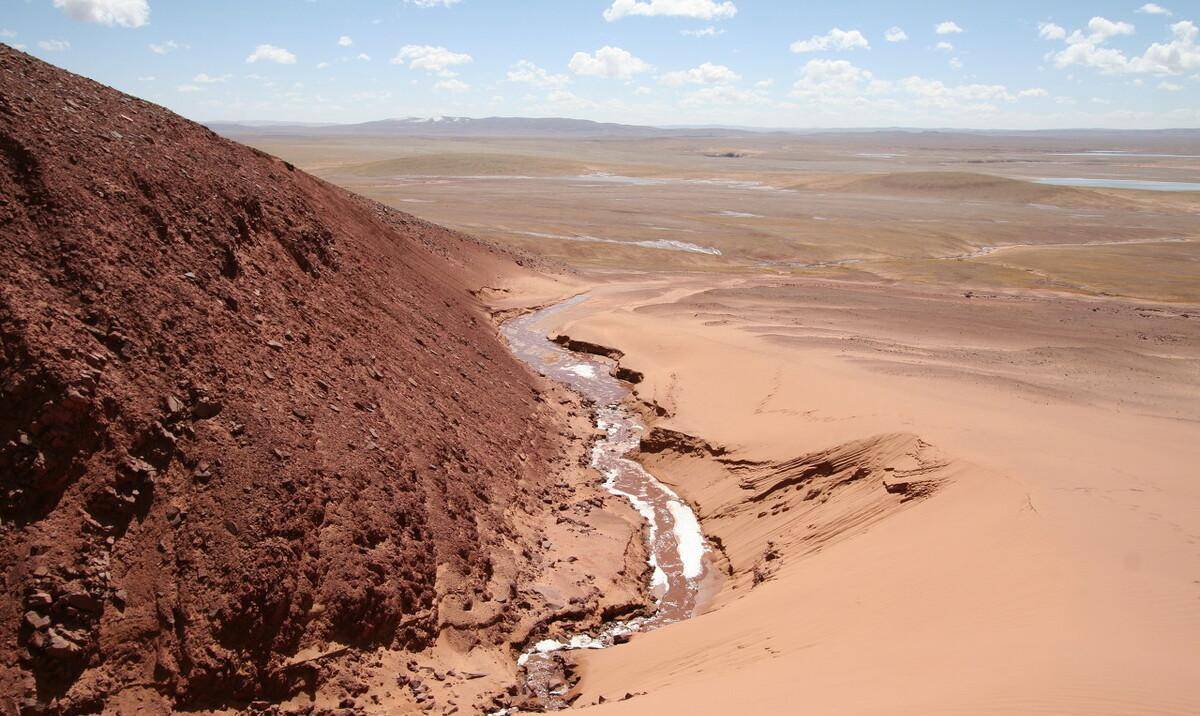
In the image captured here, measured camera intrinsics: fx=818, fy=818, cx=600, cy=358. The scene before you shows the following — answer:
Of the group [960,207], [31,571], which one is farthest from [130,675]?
[960,207]

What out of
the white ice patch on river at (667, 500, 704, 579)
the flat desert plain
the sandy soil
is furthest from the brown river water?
the sandy soil

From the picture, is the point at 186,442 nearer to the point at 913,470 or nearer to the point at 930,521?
the point at 930,521

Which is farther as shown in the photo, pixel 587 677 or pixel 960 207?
pixel 960 207

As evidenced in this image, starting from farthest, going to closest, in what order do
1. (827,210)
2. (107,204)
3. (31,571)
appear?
(827,210) < (107,204) < (31,571)

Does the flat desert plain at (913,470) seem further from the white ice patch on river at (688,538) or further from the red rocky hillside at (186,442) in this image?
the red rocky hillside at (186,442)

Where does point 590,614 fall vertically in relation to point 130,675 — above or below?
below

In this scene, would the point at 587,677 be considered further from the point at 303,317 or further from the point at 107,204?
the point at 107,204

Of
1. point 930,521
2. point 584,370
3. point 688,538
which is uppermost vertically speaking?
point 930,521

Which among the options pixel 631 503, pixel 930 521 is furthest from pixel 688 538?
pixel 930 521
